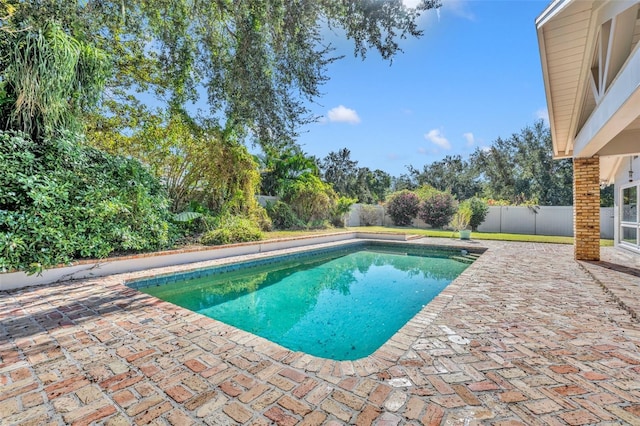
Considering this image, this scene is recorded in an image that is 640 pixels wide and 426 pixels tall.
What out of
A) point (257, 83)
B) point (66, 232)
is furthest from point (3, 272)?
point (257, 83)

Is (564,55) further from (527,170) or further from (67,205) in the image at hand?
(527,170)

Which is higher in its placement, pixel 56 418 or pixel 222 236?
pixel 222 236

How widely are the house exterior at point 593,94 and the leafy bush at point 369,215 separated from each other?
14.1 meters

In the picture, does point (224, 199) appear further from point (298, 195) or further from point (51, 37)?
point (51, 37)

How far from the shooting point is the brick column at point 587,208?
27.5ft

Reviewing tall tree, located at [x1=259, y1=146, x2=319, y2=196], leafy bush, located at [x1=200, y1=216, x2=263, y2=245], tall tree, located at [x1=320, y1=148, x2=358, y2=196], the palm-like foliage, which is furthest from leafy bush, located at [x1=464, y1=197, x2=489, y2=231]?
the palm-like foliage

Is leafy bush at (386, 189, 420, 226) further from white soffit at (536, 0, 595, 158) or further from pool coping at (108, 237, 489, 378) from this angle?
pool coping at (108, 237, 489, 378)

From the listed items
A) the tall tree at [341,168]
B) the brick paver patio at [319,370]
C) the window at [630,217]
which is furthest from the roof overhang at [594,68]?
the tall tree at [341,168]

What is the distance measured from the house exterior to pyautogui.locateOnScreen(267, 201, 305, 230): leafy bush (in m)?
12.0

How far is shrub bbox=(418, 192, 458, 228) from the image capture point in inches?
808

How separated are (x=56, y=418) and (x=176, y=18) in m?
7.97

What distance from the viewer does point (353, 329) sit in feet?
16.6

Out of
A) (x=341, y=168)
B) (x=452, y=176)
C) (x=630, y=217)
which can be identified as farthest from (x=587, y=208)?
(x=452, y=176)

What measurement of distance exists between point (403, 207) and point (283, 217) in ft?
32.4
